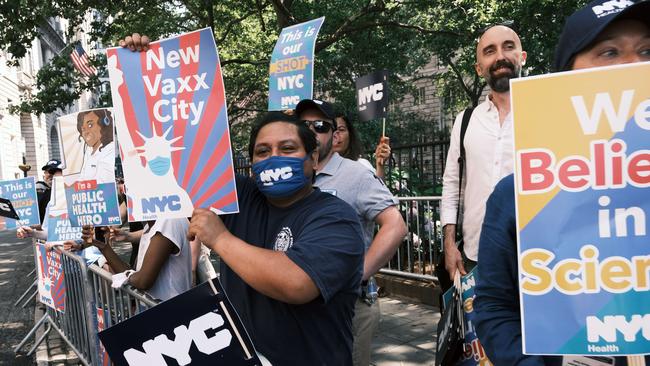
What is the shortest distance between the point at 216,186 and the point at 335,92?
1886 cm

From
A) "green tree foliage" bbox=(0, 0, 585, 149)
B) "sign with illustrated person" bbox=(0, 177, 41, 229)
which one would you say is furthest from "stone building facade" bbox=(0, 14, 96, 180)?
"sign with illustrated person" bbox=(0, 177, 41, 229)

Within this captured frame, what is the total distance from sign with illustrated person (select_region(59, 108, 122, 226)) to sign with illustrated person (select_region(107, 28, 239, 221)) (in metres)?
1.81

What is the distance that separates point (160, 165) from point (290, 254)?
815 millimetres

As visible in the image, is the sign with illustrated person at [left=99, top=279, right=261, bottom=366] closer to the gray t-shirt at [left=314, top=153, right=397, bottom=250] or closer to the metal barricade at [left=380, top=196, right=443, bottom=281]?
the gray t-shirt at [left=314, top=153, right=397, bottom=250]

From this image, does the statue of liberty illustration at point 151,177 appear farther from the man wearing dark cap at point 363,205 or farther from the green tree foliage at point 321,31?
the green tree foliage at point 321,31

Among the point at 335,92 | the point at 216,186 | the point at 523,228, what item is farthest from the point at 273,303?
the point at 335,92

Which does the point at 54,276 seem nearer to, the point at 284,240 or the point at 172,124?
the point at 172,124

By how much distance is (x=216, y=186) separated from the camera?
6.90 ft

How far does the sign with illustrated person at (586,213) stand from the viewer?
1092 millimetres

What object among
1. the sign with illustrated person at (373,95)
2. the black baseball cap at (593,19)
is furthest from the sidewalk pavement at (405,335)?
the black baseball cap at (593,19)

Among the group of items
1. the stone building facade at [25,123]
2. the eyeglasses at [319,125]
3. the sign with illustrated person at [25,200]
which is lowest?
the sign with illustrated person at [25,200]

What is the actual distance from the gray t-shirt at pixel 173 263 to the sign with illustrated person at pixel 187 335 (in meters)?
1.12

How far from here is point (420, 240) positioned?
6785 mm

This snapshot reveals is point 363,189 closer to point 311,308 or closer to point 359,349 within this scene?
point 359,349
